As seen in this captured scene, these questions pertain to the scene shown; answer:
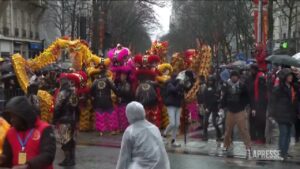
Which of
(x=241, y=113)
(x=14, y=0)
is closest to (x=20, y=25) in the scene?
(x=14, y=0)

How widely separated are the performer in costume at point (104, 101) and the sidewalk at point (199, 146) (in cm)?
29

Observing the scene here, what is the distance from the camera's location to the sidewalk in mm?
12211

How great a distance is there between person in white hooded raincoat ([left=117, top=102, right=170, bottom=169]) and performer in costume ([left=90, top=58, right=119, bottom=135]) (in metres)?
8.37

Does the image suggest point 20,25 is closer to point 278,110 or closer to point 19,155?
point 278,110

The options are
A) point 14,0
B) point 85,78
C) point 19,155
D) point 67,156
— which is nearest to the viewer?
point 19,155

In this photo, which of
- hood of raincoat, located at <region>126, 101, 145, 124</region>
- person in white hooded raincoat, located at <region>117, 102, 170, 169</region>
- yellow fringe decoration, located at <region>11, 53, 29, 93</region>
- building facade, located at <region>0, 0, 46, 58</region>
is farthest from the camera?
building facade, located at <region>0, 0, 46, 58</region>

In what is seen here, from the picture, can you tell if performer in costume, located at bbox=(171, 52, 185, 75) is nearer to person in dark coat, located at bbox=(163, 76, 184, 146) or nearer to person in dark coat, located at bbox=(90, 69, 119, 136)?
person in dark coat, located at bbox=(90, 69, 119, 136)

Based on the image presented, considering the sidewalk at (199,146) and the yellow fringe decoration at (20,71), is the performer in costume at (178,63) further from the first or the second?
the yellow fringe decoration at (20,71)

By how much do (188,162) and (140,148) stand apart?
17.3 ft

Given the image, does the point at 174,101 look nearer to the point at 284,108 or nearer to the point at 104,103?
the point at 104,103

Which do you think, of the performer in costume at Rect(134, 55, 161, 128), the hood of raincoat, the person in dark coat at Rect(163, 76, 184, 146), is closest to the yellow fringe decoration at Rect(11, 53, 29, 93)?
the performer in costume at Rect(134, 55, 161, 128)

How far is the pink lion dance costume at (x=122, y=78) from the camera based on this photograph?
15.0m

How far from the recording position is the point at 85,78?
47.5 feet

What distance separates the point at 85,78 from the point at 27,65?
7.95ft
